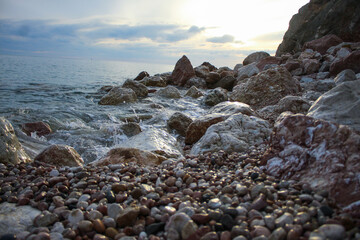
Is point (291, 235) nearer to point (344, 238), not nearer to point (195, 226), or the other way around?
point (344, 238)

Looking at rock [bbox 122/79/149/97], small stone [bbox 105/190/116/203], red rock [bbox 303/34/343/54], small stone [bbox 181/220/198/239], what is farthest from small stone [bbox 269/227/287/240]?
red rock [bbox 303/34/343/54]

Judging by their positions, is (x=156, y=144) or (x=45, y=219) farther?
(x=156, y=144)

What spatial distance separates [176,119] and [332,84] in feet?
17.5

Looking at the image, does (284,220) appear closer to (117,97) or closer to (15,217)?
(15,217)

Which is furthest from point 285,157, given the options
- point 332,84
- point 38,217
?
point 332,84

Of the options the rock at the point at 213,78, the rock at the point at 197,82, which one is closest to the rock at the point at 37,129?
the rock at the point at 197,82

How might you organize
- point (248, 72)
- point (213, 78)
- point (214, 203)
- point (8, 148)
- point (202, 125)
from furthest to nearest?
point (213, 78), point (248, 72), point (202, 125), point (8, 148), point (214, 203)

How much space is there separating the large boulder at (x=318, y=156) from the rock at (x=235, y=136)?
3.61ft

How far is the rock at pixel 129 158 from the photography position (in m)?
3.68

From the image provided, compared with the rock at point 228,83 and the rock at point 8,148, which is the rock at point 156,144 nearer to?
the rock at point 8,148

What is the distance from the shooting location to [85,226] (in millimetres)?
1830

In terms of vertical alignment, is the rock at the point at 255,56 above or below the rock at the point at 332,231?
above

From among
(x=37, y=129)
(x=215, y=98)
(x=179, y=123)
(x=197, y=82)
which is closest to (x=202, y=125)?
(x=179, y=123)

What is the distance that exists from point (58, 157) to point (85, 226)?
2289mm
